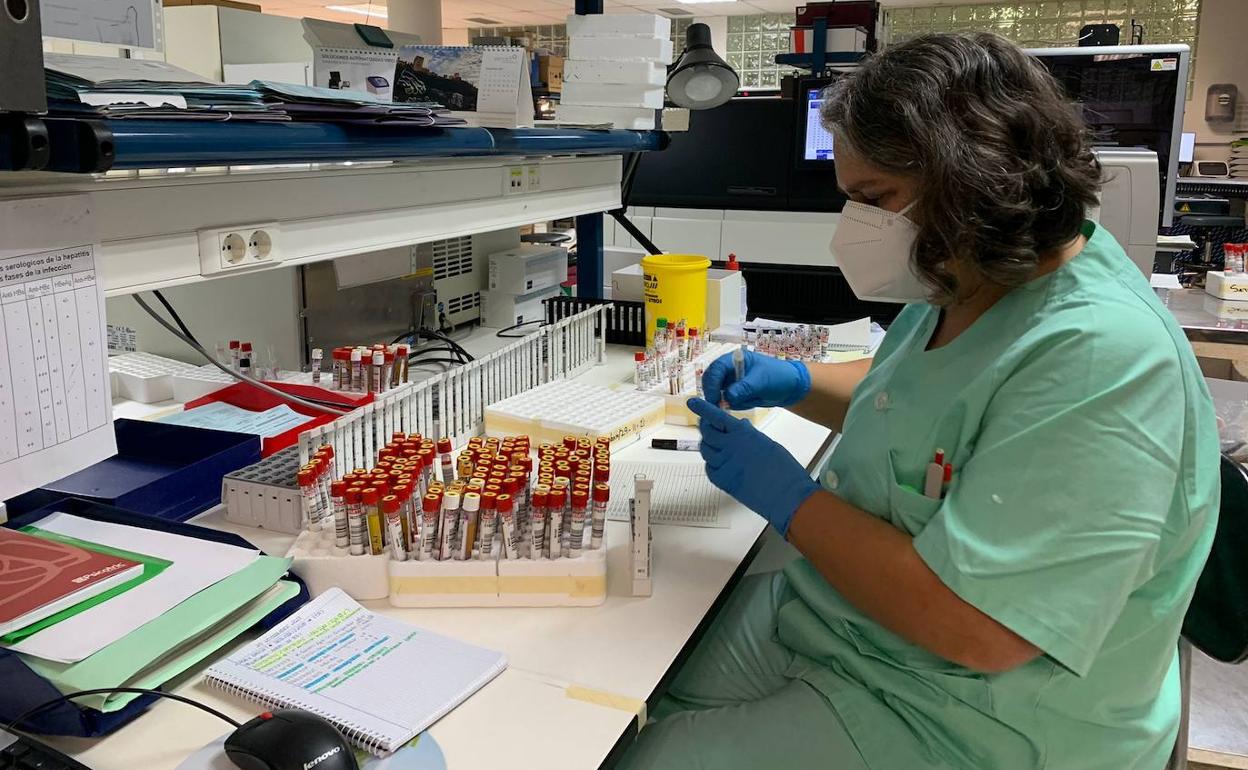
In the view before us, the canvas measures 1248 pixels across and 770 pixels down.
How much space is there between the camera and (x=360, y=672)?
95 centimetres

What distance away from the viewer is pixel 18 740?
0.81m

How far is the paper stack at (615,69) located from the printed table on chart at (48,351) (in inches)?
54.6

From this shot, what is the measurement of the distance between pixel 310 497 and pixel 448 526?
205 mm

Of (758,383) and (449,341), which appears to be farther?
(449,341)

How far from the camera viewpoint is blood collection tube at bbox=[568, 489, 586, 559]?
1.14m

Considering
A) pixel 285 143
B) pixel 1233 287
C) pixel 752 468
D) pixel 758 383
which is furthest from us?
pixel 1233 287

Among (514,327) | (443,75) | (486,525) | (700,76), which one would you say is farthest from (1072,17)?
(486,525)

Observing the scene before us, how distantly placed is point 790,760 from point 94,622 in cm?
75

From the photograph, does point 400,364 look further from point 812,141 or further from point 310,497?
point 812,141

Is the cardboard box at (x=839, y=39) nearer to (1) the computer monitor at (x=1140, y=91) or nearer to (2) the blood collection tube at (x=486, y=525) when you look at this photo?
(1) the computer monitor at (x=1140, y=91)

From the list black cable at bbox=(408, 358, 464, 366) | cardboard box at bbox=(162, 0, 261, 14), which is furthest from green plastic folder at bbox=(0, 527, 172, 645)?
cardboard box at bbox=(162, 0, 261, 14)

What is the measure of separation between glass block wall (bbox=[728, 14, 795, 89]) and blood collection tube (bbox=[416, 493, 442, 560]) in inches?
384

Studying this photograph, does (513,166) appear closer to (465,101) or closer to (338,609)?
(465,101)

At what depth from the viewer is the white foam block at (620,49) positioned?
7.09 ft
